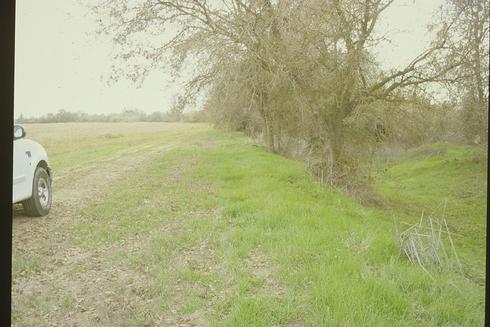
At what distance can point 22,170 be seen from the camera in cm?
347

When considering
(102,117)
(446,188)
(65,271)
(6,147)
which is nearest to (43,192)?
(102,117)

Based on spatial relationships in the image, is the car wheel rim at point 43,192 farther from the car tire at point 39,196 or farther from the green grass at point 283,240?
the green grass at point 283,240

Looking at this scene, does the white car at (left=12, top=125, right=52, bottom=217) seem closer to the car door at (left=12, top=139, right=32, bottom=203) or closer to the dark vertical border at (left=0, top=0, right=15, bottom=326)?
the car door at (left=12, top=139, right=32, bottom=203)

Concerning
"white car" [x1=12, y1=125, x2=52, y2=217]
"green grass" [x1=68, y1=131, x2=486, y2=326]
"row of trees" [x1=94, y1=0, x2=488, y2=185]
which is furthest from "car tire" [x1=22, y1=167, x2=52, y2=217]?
"row of trees" [x1=94, y1=0, x2=488, y2=185]

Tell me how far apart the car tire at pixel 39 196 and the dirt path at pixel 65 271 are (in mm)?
65

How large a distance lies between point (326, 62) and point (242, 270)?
321cm

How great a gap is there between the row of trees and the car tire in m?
1.19

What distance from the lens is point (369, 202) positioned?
5320 millimetres

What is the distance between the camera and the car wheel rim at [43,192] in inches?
146

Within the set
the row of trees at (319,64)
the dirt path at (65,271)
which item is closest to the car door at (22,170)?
the dirt path at (65,271)

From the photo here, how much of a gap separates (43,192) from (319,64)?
11.4 feet

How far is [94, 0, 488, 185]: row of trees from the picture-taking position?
3934mm

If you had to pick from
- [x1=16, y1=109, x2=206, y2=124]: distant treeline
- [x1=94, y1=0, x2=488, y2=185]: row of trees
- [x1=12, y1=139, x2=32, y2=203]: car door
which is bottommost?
[x1=12, y1=139, x2=32, y2=203]: car door

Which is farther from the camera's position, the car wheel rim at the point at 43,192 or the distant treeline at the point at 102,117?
the car wheel rim at the point at 43,192
